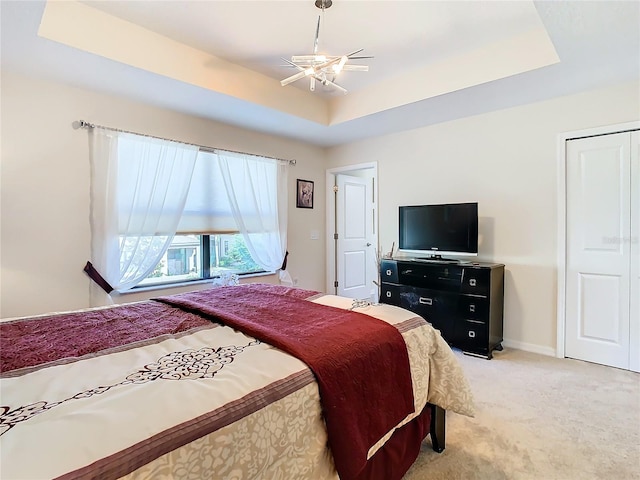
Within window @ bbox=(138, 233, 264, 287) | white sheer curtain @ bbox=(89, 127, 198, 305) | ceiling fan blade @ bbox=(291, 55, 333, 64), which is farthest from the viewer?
window @ bbox=(138, 233, 264, 287)

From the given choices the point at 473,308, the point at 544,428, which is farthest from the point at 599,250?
the point at 544,428

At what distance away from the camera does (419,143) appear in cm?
410

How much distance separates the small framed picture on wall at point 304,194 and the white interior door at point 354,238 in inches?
19.4

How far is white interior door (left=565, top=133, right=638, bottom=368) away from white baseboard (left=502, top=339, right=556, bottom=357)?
134 mm

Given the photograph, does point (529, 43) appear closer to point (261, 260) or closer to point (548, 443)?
point (548, 443)

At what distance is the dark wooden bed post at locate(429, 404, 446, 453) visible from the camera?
1806 millimetres

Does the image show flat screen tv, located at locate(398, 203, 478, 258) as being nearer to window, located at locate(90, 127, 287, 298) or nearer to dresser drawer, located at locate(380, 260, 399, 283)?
dresser drawer, located at locate(380, 260, 399, 283)

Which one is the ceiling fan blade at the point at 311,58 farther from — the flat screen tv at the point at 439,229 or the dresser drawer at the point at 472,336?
the dresser drawer at the point at 472,336

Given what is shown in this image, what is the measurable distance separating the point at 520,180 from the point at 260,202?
9.31 feet

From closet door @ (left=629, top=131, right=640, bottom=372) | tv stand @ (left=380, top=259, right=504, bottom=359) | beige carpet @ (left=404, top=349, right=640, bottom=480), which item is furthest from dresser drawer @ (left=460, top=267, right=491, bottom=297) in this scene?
closet door @ (left=629, top=131, right=640, bottom=372)

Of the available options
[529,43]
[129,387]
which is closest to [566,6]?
[529,43]

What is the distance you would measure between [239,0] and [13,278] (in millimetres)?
2659

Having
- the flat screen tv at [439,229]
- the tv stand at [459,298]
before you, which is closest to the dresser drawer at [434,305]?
the tv stand at [459,298]

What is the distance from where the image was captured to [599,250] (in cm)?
298
